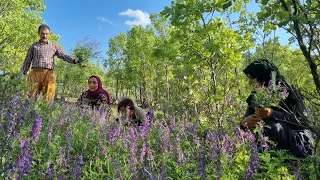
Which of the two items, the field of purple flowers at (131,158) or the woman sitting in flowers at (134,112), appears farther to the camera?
the woman sitting in flowers at (134,112)

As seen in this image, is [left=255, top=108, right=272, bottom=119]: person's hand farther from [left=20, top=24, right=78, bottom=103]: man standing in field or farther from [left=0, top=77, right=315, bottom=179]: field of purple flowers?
[left=20, top=24, right=78, bottom=103]: man standing in field

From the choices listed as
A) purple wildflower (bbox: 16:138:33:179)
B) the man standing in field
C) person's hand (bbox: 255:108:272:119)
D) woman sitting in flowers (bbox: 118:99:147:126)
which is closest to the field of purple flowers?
purple wildflower (bbox: 16:138:33:179)

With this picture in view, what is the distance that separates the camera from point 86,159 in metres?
3.59

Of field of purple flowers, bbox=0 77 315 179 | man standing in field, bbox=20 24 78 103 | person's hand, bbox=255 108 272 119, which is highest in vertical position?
man standing in field, bbox=20 24 78 103

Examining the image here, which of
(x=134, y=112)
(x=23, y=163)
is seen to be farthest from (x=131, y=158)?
(x=134, y=112)

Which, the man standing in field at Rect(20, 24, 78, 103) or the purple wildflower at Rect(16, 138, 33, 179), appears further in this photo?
the man standing in field at Rect(20, 24, 78, 103)

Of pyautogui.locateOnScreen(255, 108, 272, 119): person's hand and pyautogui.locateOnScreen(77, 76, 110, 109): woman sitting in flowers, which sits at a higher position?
pyautogui.locateOnScreen(77, 76, 110, 109): woman sitting in flowers

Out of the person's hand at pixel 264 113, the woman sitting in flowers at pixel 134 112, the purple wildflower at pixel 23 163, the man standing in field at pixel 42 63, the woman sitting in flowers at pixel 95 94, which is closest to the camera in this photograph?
the purple wildflower at pixel 23 163

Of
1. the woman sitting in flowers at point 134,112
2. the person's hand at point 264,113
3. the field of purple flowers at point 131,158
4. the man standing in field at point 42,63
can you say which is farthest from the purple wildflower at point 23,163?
the man standing in field at point 42,63

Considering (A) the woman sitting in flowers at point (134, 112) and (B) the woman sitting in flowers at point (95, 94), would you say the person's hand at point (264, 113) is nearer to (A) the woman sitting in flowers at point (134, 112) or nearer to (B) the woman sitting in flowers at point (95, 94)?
(A) the woman sitting in flowers at point (134, 112)

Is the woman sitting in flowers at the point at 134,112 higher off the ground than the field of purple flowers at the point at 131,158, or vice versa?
the woman sitting in flowers at the point at 134,112

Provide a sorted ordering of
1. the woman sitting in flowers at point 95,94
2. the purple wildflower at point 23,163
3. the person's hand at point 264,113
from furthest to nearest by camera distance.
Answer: the woman sitting in flowers at point 95,94, the person's hand at point 264,113, the purple wildflower at point 23,163

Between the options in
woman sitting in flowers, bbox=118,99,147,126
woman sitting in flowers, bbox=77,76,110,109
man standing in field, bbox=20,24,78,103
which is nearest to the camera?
woman sitting in flowers, bbox=118,99,147,126

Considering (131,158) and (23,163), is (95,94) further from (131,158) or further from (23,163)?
(23,163)
